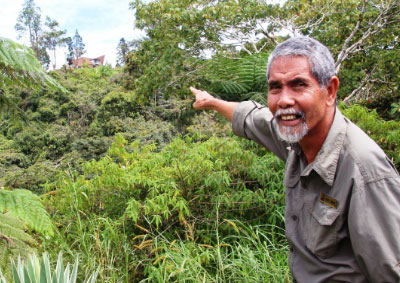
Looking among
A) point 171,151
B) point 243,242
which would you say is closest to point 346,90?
point 171,151

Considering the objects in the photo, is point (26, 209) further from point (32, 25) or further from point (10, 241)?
point (32, 25)

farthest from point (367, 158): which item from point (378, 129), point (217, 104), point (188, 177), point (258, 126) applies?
point (378, 129)

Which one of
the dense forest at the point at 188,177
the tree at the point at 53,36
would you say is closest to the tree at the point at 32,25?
the tree at the point at 53,36

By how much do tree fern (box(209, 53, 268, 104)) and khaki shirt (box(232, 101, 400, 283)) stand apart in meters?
2.32

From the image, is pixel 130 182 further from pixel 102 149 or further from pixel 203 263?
pixel 102 149

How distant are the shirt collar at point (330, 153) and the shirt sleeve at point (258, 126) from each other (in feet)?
1.17

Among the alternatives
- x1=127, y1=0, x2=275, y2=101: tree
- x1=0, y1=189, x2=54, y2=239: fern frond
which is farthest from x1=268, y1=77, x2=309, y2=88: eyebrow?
x1=127, y1=0, x2=275, y2=101: tree

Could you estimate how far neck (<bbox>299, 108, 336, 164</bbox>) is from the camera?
1267 mm

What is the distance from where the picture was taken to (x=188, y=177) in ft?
9.99

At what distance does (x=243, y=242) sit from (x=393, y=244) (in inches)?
69.1

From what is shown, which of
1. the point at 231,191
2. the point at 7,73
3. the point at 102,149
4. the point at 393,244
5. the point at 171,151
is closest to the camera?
the point at 393,244

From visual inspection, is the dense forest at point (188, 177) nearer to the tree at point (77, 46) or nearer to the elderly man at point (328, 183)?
the elderly man at point (328, 183)

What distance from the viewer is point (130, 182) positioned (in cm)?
285

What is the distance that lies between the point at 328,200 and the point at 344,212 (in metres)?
0.07
